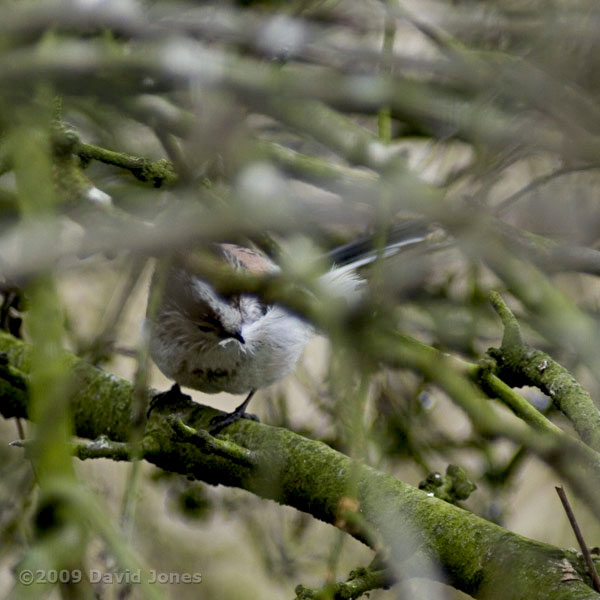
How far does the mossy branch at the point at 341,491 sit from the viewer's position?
8.12 feet

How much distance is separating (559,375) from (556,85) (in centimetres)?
88

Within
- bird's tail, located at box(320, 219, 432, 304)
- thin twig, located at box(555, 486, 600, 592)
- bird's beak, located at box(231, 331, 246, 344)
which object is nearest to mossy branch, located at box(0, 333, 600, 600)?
thin twig, located at box(555, 486, 600, 592)

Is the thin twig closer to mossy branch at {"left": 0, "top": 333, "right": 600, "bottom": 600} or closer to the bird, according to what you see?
mossy branch at {"left": 0, "top": 333, "right": 600, "bottom": 600}

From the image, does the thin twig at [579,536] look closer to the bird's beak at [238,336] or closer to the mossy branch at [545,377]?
the mossy branch at [545,377]

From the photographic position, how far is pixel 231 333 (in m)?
4.14

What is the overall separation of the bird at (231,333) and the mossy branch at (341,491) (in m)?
0.38

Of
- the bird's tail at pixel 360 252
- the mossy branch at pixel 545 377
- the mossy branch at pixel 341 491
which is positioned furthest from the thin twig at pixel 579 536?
the bird's tail at pixel 360 252

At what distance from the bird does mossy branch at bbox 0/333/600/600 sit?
15.0 inches

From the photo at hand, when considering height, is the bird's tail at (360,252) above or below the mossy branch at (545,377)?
below

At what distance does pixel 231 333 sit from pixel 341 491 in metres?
1.32

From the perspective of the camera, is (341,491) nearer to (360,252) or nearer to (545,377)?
(545,377)

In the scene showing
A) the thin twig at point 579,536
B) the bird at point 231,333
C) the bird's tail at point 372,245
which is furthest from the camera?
the bird at point 231,333

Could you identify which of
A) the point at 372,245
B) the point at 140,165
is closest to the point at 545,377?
the point at 372,245

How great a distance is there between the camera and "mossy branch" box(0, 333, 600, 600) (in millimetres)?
2475
